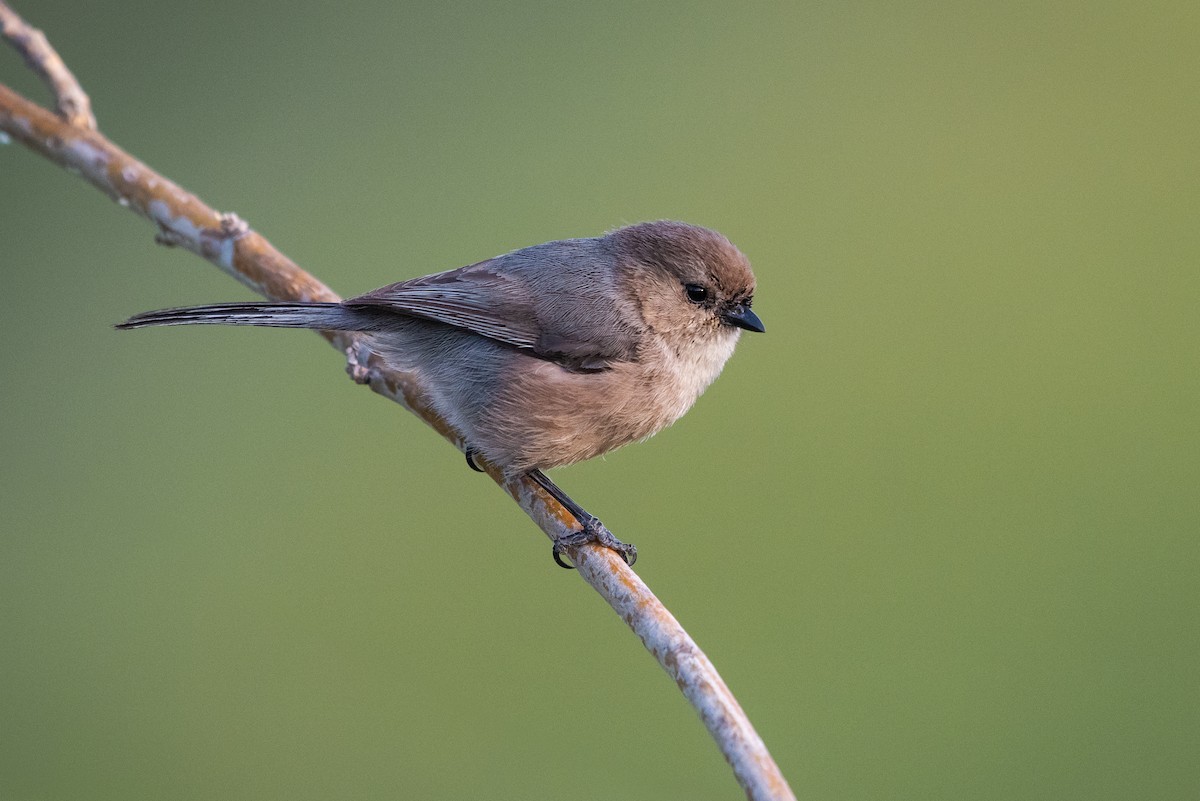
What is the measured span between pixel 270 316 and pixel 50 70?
112 centimetres

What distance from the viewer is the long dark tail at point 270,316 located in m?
2.44

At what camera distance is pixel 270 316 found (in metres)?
2.57

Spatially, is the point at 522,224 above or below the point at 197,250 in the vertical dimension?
above

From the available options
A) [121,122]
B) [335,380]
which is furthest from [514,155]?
[121,122]

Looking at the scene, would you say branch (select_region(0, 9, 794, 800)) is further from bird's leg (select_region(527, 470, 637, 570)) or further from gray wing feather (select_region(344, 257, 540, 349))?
gray wing feather (select_region(344, 257, 540, 349))

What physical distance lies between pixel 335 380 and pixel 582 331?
178cm

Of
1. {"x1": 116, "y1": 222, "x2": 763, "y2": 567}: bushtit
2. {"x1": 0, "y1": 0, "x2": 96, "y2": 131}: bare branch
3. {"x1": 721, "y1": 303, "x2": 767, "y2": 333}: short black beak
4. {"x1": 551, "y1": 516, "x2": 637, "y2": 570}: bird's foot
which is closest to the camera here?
{"x1": 551, "y1": 516, "x2": 637, "y2": 570}: bird's foot

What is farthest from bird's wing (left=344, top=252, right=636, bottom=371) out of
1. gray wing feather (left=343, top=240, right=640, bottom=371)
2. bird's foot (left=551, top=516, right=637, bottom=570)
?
bird's foot (left=551, top=516, right=637, bottom=570)

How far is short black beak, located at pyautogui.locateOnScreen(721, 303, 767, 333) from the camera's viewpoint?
2.78 metres

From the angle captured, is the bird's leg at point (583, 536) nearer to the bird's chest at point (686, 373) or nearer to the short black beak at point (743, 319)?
the bird's chest at point (686, 373)

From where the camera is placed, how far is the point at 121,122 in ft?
14.0

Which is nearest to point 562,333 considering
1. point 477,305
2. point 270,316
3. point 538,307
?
point 538,307

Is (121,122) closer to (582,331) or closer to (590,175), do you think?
(590,175)

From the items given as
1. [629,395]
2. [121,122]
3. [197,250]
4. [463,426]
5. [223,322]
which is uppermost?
[121,122]
